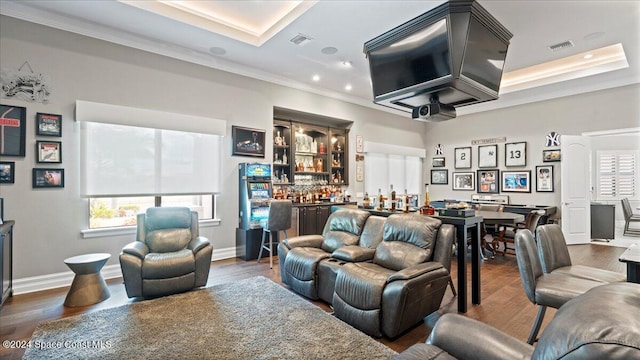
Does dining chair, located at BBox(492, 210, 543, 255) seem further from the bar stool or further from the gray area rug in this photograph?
the gray area rug

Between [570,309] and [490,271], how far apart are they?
431cm

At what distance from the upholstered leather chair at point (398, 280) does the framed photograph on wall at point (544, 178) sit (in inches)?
220

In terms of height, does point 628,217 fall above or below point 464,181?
below

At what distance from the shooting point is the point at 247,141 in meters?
5.60

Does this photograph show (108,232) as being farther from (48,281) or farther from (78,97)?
(78,97)

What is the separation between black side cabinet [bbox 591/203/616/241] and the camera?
6.85 metres

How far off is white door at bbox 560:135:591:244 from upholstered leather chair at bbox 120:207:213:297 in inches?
292

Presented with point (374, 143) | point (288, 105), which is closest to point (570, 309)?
point (288, 105)

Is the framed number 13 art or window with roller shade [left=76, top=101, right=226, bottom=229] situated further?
the framed number 13 art

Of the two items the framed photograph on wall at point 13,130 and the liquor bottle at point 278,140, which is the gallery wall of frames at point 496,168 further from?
the framed photograph on wall at point 13,130

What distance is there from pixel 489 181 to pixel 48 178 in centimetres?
910

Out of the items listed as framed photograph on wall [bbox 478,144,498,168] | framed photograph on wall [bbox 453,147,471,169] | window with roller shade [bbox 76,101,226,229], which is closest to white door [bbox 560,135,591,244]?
framed photograph on wall [bbox 478,144,498,168]

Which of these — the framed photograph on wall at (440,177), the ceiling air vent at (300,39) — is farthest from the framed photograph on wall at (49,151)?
the framed photograph on wall at (440,177)

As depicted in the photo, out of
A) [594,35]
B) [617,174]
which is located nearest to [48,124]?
[594,35]
